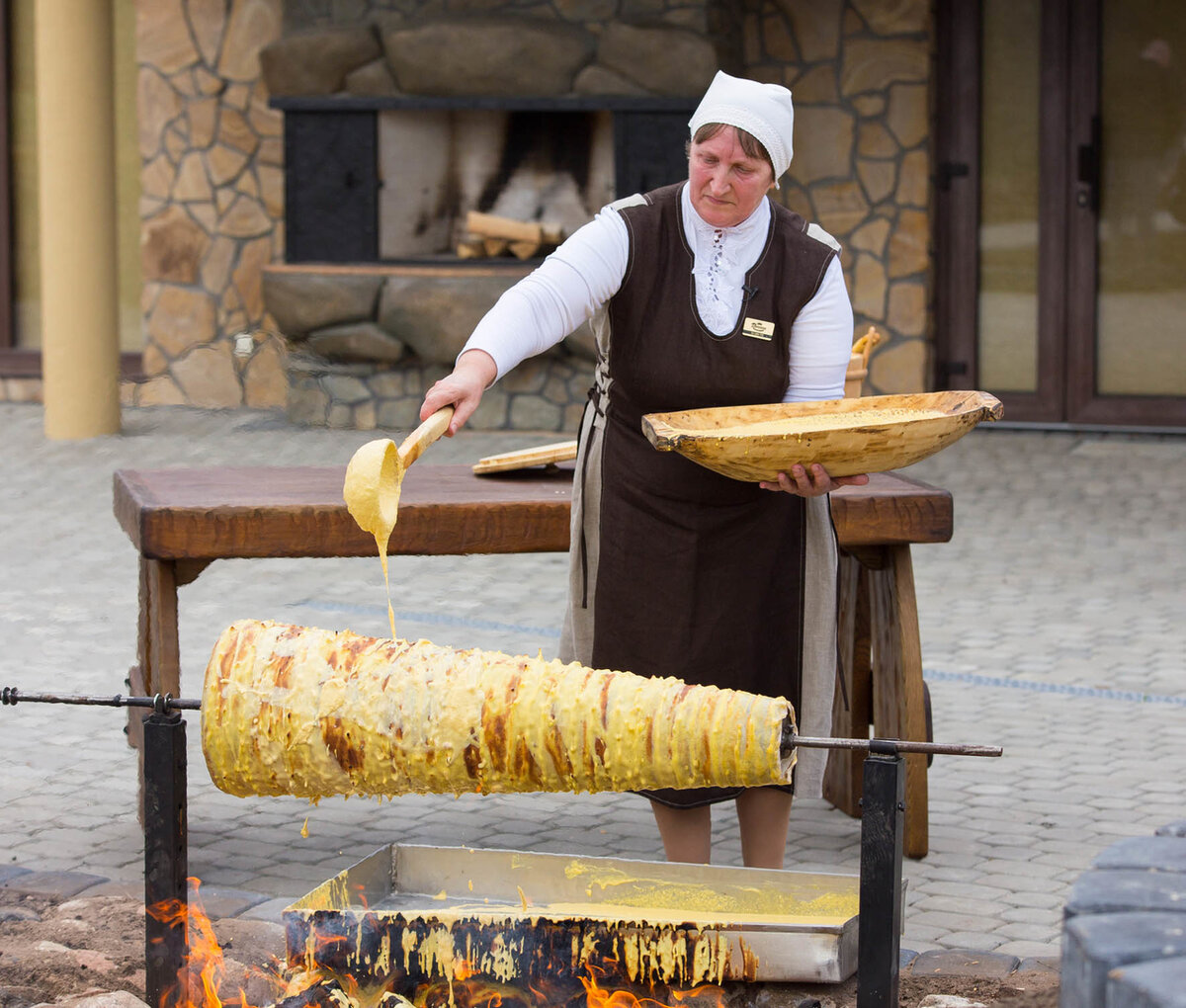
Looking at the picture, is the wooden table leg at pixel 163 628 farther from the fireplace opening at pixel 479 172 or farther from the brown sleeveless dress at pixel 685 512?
the fireplace opening at pixel 479 172

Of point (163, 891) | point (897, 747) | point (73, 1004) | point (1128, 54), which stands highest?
point (1128, 54)

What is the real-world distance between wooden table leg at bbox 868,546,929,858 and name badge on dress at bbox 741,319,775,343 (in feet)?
3.17

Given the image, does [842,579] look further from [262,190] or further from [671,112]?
[262,190]

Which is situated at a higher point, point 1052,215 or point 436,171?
point 436,171

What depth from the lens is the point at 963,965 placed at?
314cm

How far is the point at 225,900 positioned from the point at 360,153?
22.7 ft

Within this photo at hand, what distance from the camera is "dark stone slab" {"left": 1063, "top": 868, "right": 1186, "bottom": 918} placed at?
2.08 metres

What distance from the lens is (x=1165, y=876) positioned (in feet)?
7.08

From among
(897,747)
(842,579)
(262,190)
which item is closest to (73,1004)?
(897,747)

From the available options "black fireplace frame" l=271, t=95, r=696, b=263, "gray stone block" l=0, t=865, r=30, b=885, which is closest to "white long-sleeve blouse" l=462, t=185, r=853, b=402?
"gray stone block" l=0, t=865, r=30, b=885

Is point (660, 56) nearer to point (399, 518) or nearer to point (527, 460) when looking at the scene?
point (527, 460)

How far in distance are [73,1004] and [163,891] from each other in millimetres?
363

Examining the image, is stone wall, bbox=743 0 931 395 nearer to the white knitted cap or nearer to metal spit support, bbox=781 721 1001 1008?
the white knitted cap

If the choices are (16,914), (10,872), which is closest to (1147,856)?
(16,914)
